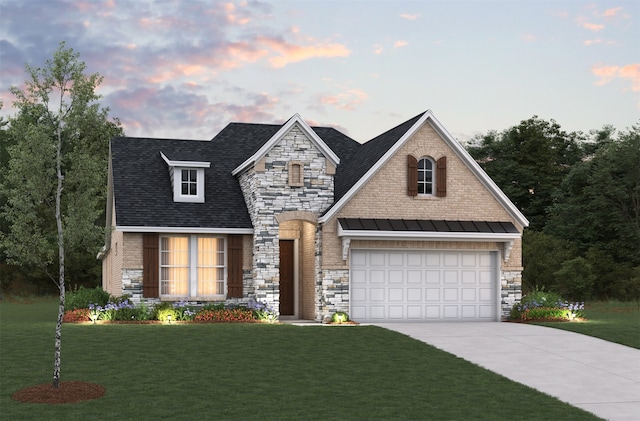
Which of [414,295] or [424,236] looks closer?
[424,236]

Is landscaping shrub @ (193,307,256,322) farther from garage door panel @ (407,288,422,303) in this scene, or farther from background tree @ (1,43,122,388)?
background tree @ (1,43,122,388)

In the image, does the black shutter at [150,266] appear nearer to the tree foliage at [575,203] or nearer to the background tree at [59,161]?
the background tree at [59,161]

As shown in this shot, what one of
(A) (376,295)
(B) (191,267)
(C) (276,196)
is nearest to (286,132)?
(C) (276,196)

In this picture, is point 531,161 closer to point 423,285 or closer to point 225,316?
point 423,285

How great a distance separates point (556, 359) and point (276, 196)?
1185 cm

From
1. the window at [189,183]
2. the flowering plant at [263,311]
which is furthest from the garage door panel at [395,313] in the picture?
the window at [189,183]

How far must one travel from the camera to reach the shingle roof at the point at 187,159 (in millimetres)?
26094

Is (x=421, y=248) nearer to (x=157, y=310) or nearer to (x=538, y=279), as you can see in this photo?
(x=157, y=310)

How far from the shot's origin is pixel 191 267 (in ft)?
85.4

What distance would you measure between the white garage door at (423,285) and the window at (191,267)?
4.84 metres

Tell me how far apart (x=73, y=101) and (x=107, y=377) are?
5.21 m

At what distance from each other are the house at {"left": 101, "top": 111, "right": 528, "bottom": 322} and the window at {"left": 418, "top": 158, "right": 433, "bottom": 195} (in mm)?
38

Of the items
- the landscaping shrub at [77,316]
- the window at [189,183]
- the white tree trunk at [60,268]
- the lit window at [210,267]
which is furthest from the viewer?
the window at [189,183]

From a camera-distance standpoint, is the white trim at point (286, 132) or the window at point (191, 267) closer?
the white trim at point (286, 132)
